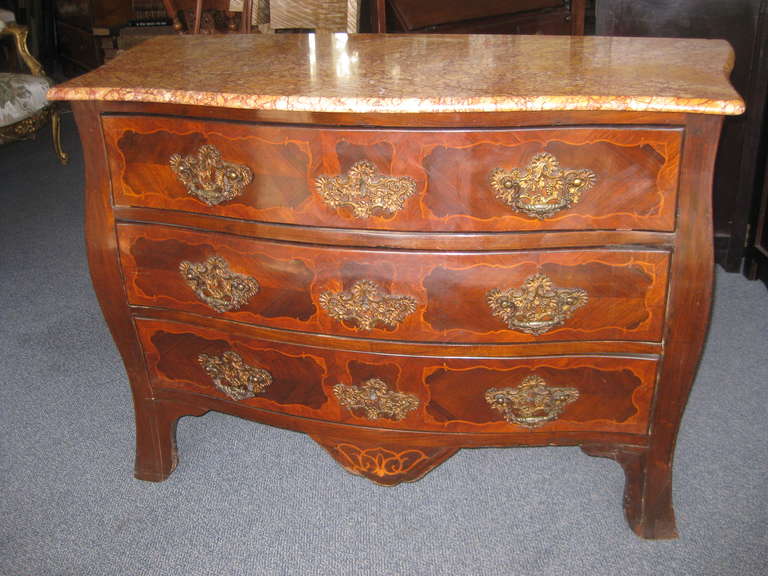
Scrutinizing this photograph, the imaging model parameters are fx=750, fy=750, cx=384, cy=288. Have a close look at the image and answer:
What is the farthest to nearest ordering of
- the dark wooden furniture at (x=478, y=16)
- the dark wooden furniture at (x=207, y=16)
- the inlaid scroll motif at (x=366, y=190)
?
the dark wooden furniture at (x=478, y=16)
the dark wooden furniture at (x=207, y=16)
the inlaid scroll motif at (x=366, y=190)

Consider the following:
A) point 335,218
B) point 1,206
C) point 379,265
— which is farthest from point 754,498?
point 1,206

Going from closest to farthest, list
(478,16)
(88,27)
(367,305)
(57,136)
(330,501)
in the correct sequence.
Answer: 1. (367,305)
2. (330,501)
3. (478,16)
4. (57,136)
5. (88,27)

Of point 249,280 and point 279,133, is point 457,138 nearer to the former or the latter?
point 279,133

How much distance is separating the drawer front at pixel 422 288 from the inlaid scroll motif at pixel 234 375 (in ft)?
0.41

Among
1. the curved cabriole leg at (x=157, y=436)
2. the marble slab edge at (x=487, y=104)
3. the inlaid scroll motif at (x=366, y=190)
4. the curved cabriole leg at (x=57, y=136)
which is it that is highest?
the marble slab edge at (x=487, y=104)

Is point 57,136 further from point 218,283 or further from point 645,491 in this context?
point 645,491

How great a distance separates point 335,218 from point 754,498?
1.21 meters

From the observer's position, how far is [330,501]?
5.99 ft

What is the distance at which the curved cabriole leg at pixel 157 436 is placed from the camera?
1.80m

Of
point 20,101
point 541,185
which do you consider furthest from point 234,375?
point 20,101

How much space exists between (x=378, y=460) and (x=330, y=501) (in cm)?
23

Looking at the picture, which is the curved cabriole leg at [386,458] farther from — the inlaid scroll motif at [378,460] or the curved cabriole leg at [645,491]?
the curved cabriole leg at [645,491]

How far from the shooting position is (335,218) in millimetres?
1389

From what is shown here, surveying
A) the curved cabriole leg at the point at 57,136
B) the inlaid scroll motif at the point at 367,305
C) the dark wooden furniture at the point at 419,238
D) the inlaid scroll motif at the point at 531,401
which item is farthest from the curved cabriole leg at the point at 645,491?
the curved cabriole leg at the point at 57,136
